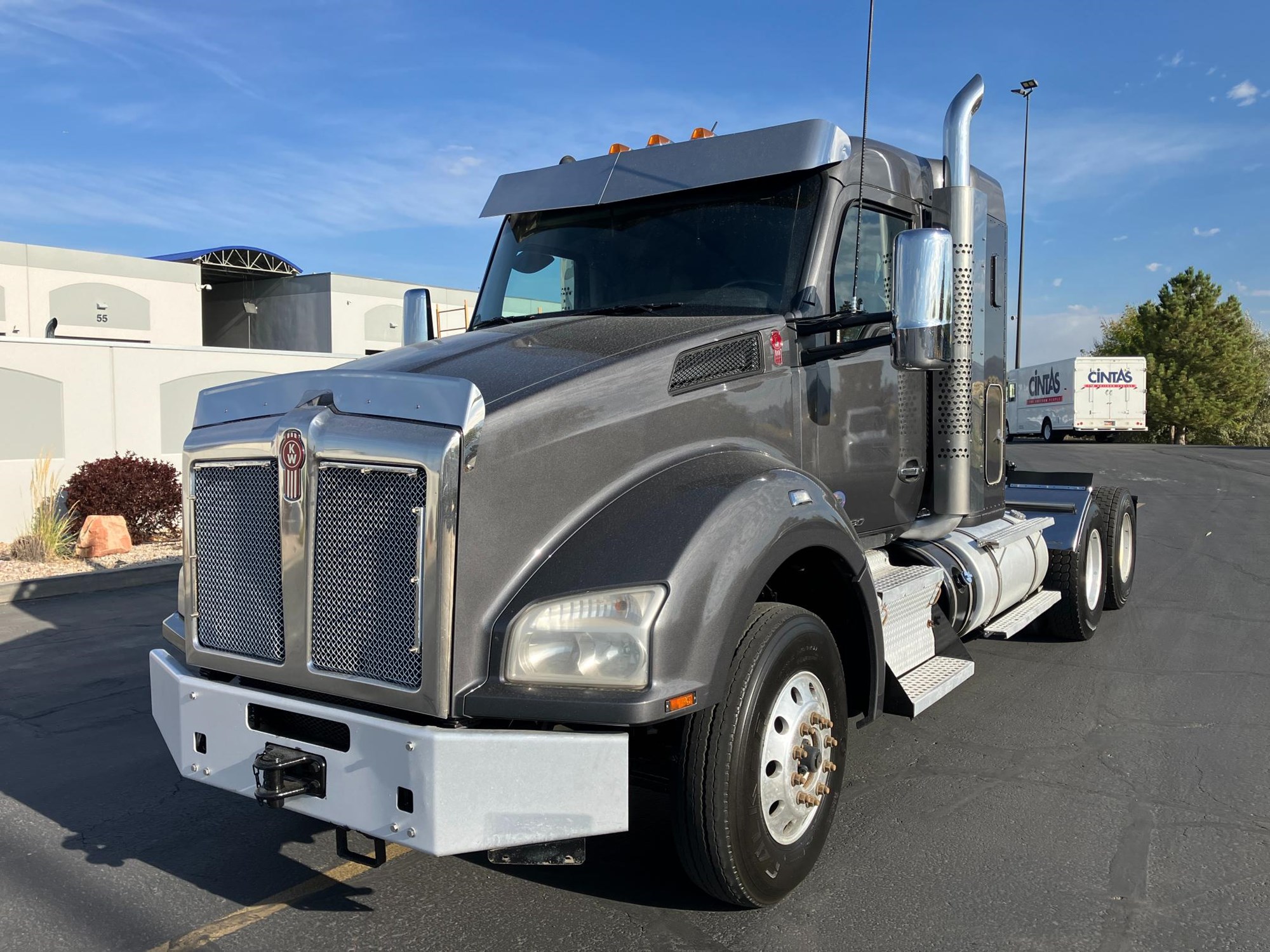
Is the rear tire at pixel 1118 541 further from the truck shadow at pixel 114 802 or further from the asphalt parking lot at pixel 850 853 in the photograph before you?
the truck shadow at pixel 114 802

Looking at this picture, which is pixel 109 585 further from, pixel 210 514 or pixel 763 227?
pixel 763 227

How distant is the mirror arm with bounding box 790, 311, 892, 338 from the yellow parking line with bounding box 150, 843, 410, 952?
2575mm

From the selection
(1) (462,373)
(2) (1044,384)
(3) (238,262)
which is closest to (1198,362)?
(2) (1044,384)

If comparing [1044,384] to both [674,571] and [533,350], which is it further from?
[674,571]

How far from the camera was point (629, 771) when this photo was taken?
3324mm

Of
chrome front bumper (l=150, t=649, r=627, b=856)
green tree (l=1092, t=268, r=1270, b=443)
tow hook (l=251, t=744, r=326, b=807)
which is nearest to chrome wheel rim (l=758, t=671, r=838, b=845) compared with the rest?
chrome front bumper (l=150, t=649, r=627, b=856)

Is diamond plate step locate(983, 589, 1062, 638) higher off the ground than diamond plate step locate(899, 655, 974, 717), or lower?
lower

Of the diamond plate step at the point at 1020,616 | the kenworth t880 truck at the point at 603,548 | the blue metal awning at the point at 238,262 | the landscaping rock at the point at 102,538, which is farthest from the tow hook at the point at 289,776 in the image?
the blue metal awning at the point at 238,262

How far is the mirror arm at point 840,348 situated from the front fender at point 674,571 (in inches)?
35.4

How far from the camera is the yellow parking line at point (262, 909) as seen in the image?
3.26 meters

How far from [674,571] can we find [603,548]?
0.77 ft

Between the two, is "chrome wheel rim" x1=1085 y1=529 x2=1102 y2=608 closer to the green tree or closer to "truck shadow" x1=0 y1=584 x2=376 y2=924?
"truck shadow" x1=0 y1=584 x2=376 y2=924

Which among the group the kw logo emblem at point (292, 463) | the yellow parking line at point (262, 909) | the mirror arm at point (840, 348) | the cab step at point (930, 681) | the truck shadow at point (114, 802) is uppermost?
the mirror arm at point (840, 348)

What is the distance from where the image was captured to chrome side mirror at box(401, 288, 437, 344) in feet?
18.6
